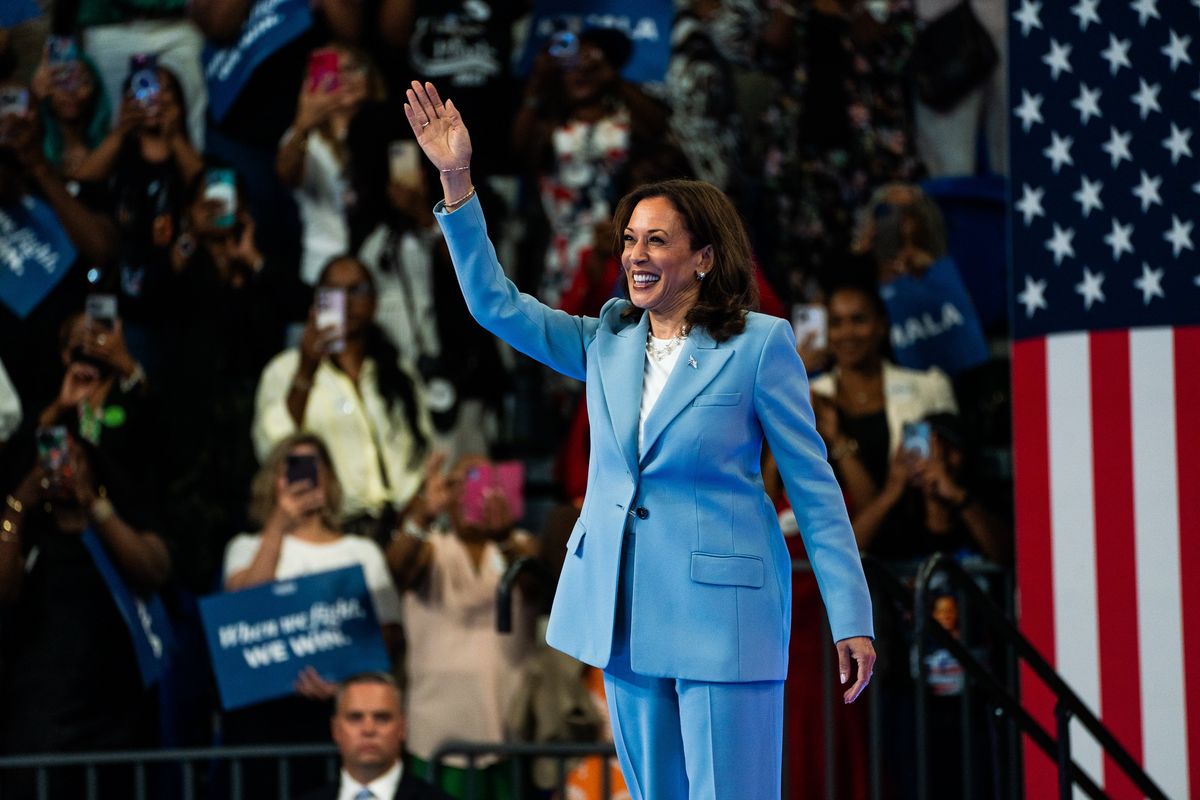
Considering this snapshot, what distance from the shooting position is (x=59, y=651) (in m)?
5.83

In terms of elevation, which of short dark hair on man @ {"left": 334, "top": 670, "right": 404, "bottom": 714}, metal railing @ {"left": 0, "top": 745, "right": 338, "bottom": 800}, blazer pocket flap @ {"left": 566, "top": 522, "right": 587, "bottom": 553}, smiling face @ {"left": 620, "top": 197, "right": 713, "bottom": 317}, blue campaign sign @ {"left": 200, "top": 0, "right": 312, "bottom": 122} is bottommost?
metal railing @ {"left": 0, "top": 745, "right": 338, "bottom": 800}

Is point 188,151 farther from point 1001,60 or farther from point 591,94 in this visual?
point 1001,60

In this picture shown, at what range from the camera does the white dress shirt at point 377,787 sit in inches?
202

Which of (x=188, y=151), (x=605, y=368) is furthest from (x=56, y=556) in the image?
(x=605, y=368)

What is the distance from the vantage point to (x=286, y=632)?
597cm

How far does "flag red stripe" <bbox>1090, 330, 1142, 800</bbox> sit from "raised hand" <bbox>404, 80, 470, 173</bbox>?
3303 mm

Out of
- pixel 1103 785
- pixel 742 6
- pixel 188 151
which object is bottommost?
pixel 1103 785

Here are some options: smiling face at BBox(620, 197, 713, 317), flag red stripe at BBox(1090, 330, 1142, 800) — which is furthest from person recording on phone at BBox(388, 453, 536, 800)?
smiling face at BBox(620, 197, 713, 317)

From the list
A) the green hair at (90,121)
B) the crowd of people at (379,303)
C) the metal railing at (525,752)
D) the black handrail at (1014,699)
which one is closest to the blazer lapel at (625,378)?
the black handrail at (1014,699)

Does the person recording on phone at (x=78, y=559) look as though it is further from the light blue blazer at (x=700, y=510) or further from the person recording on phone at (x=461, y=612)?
Answer: the light blue blazer at (x=700, y=510)

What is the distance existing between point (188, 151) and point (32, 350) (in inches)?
40.2

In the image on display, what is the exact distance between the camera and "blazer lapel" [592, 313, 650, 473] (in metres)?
2.51

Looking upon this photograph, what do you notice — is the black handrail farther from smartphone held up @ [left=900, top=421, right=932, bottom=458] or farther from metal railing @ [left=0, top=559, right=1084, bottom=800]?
smartphone held up @ [left=900, top=421, right=932, bottom=458]

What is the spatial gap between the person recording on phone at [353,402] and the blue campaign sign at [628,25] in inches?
53.2
